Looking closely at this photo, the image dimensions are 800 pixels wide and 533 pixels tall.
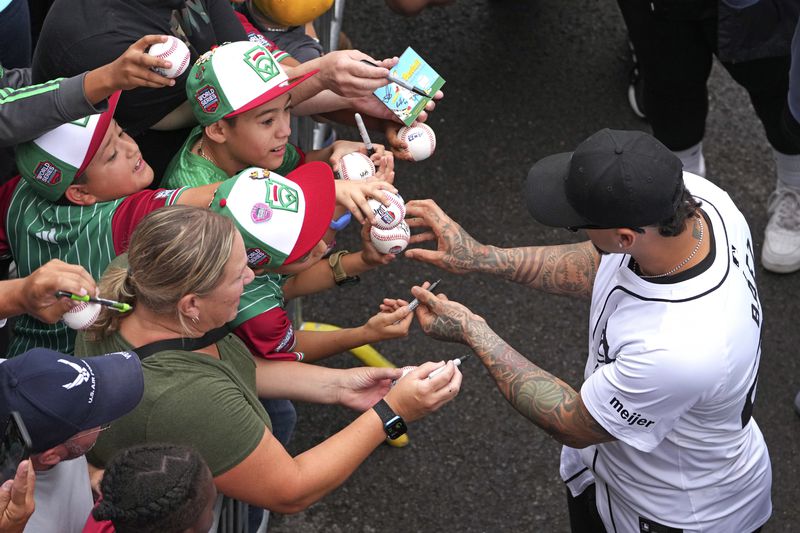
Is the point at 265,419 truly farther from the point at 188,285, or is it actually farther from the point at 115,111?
the point at 115,111

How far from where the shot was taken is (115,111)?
3346 mm

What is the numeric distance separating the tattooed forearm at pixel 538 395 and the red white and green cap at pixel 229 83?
3.52 ft

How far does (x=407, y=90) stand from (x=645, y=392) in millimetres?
1553

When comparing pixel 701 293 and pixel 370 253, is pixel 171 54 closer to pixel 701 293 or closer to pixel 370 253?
pixel 370 253

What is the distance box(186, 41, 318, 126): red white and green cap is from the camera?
329 cm

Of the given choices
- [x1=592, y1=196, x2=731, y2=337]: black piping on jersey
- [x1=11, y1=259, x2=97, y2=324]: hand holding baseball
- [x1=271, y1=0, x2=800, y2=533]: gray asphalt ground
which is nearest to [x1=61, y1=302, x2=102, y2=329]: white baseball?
[x1=11, y1=259, x2=97, y2=324]: hand holding baseball

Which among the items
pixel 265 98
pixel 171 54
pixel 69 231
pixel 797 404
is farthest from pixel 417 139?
pixel 797 404

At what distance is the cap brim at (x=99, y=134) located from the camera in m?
3.03

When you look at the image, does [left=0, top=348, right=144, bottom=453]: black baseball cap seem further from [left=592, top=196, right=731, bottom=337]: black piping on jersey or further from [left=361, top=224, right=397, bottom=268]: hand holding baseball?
[left=592, top=196, right=731, bottom=337]: black piping on jersey

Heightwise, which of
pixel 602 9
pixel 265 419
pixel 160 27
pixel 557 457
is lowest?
pixel 557 457

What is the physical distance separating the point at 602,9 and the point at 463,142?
1548mm

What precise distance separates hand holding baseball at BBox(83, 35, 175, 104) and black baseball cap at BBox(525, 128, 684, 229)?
1258mm

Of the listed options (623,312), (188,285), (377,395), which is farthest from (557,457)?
(188,285)

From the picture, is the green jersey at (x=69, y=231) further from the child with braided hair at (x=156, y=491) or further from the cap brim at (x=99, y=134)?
the child with braided hair at (x=156, y=491)
